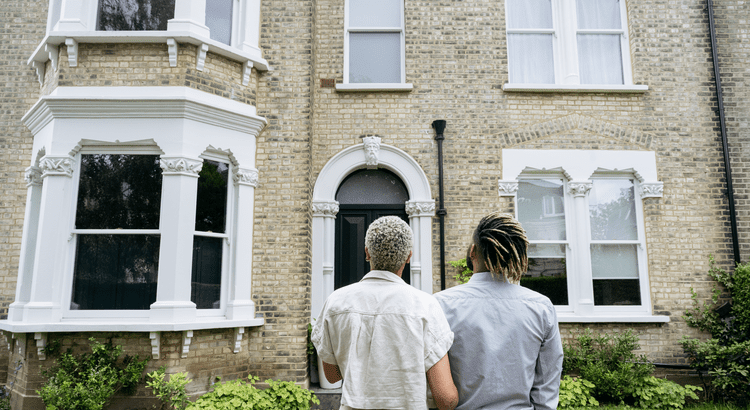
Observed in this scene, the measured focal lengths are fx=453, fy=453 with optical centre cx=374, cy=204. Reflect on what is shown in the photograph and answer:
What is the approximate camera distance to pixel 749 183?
6672 millimetres

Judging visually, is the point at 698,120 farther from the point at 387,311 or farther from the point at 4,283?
the point at 4,283

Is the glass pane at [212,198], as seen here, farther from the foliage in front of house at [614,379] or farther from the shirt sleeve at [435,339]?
the foliage in front of house at [614,379]

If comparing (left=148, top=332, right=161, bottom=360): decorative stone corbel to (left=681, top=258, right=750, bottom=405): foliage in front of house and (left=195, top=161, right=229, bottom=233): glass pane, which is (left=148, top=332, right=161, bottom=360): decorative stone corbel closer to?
(left=195, top=161, right=229, bottom=233): glass pane

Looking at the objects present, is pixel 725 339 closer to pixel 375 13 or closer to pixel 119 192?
pixel 375 13

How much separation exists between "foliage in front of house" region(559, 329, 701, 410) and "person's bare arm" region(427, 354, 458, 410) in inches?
166

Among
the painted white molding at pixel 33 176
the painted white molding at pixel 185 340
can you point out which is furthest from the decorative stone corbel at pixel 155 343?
the painted white molding at pixel 33 176

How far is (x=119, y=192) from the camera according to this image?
17.3 ft

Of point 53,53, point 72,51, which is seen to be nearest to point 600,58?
point 72,51

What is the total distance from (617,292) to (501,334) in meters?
5.43

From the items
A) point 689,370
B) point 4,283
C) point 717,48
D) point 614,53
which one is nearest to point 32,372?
point 4,283

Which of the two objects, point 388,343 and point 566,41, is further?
point 566,41

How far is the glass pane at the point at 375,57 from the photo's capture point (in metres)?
6.95

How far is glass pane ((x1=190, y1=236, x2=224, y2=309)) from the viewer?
536 cm

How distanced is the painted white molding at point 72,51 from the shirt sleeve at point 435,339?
548 centimetres
